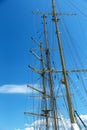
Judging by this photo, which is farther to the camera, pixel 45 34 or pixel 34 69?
pixel 34 69

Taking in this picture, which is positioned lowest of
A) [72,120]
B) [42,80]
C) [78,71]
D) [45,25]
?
[72,120]

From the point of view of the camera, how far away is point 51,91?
181ft

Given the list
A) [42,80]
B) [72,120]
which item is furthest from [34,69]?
[72,120]

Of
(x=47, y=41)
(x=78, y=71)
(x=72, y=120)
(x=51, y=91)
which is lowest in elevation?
(x=72, y=120)

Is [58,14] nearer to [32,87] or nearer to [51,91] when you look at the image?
[51,91]

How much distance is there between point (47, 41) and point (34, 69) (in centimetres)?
809

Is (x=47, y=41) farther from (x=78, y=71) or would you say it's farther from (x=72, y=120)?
(x=72, y=120)

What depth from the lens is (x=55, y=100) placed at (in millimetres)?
54625

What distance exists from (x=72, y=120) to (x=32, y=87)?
4844 cm

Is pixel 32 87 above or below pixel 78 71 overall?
above

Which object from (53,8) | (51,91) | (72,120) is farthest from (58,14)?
(51,91)

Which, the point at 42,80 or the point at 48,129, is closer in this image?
the point at 48,129

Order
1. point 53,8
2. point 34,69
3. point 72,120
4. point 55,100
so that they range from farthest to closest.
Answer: point 34,69 < point 55,100 < point 53,8 < point 72,120

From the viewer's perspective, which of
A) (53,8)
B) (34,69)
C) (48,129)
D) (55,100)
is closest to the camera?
(53,8)
